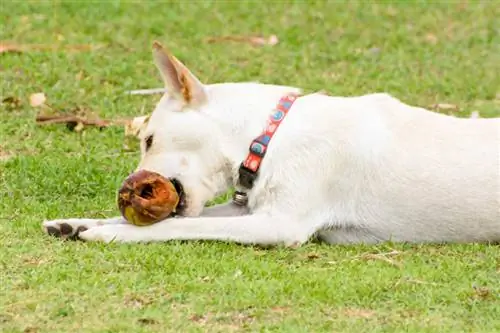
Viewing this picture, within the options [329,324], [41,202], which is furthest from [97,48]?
[329,324]

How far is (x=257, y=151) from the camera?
7691 millimetres

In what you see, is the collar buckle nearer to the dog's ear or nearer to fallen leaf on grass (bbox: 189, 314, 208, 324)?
the dog's ear

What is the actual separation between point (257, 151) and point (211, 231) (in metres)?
0.54

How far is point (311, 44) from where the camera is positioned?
1351 centimetres

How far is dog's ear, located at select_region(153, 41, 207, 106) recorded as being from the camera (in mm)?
7859

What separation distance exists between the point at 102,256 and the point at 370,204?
160 cm

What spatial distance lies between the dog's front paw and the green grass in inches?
3.4

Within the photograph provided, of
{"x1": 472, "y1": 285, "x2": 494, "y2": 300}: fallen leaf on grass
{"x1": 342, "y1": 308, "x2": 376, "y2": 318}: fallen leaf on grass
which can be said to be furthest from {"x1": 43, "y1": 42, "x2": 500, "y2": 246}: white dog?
{"x1": 342, "y1": 308, "x2": 376, "y2": 318}: fallen leaf on grass

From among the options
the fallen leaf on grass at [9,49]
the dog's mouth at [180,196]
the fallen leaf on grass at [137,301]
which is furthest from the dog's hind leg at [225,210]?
the fallen leaf on grass at [9,49]

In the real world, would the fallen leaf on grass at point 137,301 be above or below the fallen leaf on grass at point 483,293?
above

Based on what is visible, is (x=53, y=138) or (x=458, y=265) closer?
(x=458, y=265)

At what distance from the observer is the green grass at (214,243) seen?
6.27 meters

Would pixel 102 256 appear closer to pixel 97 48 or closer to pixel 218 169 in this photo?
pixel 218 169

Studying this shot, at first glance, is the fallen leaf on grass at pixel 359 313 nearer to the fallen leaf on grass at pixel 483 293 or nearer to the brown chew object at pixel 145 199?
the fallen leaf on grass at pixel 483 293
